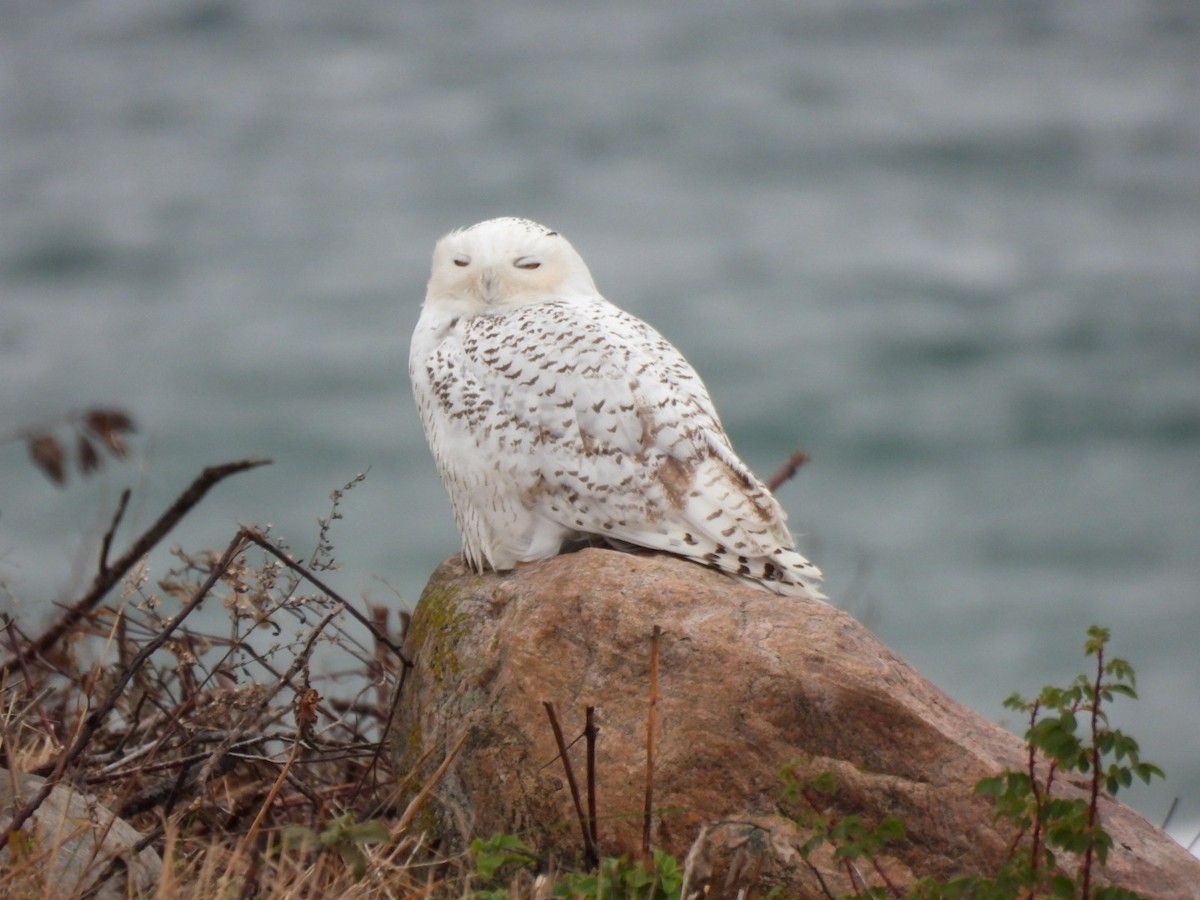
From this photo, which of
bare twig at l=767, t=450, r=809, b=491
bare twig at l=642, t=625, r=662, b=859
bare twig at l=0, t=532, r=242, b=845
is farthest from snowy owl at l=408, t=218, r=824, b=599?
bare twig at l=767, t=450, r=809, b=491

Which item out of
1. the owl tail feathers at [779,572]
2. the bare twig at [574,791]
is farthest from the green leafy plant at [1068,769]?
the owl tail feathers at [779,572]

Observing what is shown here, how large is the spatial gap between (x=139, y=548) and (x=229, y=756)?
628 millimetres

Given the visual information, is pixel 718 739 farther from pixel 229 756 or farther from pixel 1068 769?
pixel 229 756

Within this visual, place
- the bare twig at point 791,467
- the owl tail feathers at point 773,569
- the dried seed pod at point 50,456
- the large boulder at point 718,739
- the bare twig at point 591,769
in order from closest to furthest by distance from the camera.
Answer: the bare twig at point 591,769, the large boulder at point 718,739, the dried seed pod at point 50,456, the owl tail feathers at point 773,569, the bare twig at point 791,467

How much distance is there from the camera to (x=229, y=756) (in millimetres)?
3621

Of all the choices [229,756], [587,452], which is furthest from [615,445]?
[229,756]

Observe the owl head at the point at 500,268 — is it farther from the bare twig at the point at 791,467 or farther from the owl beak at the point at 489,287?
the bare twig at the point at 791,467

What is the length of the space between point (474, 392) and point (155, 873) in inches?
57.3

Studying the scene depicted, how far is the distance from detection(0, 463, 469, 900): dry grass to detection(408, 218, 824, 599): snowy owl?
0.44m

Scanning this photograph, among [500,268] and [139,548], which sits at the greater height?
[500,268]

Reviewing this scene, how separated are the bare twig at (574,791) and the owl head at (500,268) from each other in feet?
5.35

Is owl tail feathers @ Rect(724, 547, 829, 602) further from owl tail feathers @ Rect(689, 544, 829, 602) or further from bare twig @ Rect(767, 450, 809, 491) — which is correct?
bare twig @ Rect(767, 450, 809, 491)

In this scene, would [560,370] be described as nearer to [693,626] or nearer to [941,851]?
[693,626]

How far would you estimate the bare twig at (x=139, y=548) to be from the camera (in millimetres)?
3512
